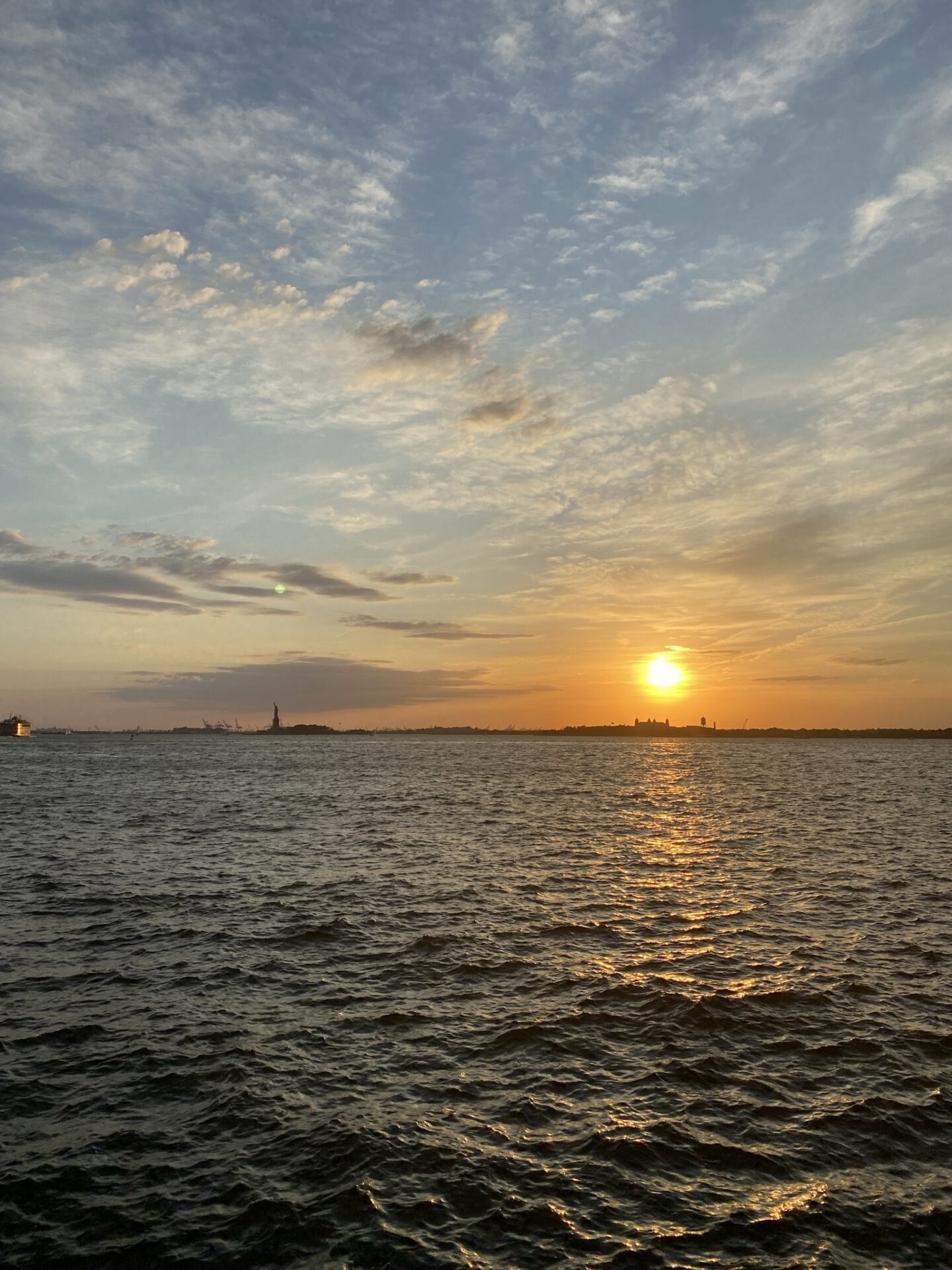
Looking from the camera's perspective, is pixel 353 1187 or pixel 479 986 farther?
pixel 479 986

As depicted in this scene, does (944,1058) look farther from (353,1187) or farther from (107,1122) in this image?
(107,1122)

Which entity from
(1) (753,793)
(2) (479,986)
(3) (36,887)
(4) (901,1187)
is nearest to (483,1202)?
(4) (901,1187)

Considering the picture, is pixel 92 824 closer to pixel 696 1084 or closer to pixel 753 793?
pixel 696 1084

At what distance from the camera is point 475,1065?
59.7ft

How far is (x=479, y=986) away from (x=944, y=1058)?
40.3 feet

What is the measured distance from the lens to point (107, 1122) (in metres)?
15.4

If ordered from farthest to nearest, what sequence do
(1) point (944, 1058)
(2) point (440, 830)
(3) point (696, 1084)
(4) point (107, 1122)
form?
1. (2) point (440, 830)
2. (1) point (944, 1058)
3. (3) point (696, 1084)
4. (4) point (107, 1122)

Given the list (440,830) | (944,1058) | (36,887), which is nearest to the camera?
(944,1058)

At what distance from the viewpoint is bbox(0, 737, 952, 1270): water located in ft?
40.7

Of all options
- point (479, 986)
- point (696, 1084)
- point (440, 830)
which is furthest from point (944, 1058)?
point (440, 830)

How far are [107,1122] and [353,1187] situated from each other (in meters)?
5.62

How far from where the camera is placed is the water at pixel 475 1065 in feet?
40.7

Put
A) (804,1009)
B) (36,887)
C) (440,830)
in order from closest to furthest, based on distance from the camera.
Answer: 1. (804,1009)
2. (36,887)
3. (440,830)

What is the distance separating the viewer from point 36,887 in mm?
37188
